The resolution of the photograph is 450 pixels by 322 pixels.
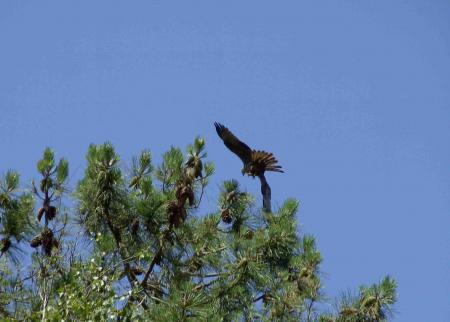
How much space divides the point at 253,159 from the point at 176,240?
1.18 m

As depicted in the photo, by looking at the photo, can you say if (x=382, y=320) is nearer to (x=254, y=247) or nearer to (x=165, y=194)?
(x=254, y=247)

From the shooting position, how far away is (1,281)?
10.3 m

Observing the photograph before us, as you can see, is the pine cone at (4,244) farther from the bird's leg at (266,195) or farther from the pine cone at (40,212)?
the bird's leg at (266,195)

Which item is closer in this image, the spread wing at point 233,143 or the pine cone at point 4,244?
the pine cone at point 4,244

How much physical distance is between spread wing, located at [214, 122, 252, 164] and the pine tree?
35cm

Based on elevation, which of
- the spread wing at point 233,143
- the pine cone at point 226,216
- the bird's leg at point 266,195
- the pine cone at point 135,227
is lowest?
the pine cone at point 135,227

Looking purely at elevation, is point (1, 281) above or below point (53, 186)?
below

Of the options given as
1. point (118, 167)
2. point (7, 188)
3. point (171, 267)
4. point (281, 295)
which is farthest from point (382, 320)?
point (7, 188)

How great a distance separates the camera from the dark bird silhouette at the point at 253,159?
39.0ft

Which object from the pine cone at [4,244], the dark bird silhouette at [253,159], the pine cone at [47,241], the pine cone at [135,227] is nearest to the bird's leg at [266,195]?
the dark bird silhouette at [253,159]

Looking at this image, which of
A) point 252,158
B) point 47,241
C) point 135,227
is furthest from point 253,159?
point 47,241

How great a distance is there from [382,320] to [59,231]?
2.80 meters

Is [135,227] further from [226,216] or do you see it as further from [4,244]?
[4,244]

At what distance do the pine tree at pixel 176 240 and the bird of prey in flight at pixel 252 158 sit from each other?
31 centimetres
